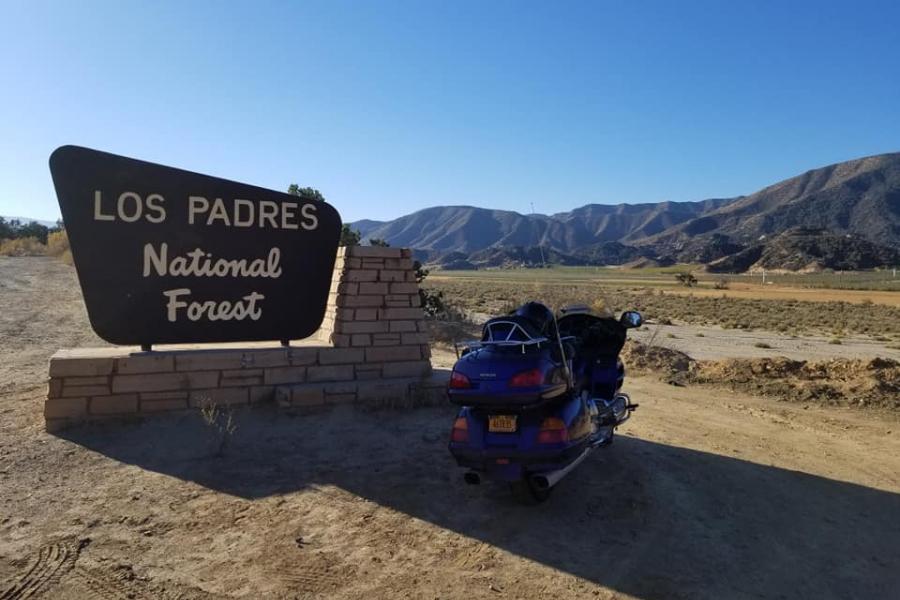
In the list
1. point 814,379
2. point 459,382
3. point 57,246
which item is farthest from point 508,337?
point 57,246

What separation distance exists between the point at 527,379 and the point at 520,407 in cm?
22

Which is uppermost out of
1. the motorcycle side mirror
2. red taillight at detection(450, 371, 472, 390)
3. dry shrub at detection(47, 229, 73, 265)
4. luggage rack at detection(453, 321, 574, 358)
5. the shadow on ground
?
dry shrub at detection(47, 229, 73, 265)

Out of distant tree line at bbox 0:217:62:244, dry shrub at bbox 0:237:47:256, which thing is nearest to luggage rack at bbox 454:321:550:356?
dry shrub at bbox 0:237:47:256

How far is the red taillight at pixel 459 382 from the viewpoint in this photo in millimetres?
4543

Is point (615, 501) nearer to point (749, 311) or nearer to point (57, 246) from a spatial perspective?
point (749, 311)

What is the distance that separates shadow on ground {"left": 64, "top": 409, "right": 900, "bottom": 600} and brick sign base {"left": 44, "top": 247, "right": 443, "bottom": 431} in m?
0.28

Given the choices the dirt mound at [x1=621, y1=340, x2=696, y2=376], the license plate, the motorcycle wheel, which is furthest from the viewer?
the dirt mound at [x1=621, y1=340, x2=696, y2=376]

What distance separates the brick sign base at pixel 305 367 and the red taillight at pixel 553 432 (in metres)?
3.20

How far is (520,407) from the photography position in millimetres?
4461

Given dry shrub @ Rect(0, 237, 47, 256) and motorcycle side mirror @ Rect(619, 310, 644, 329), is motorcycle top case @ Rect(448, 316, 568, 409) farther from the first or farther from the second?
dry shrub @ Rect(0, 237, 47, 256)

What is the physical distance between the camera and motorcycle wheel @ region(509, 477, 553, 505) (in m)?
4.93

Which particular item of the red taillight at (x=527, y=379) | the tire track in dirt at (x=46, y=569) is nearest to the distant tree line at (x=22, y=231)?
the tire track in dirt at (x=46, y=569)

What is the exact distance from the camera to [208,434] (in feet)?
20.5

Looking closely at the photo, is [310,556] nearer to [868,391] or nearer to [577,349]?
[577,349]
